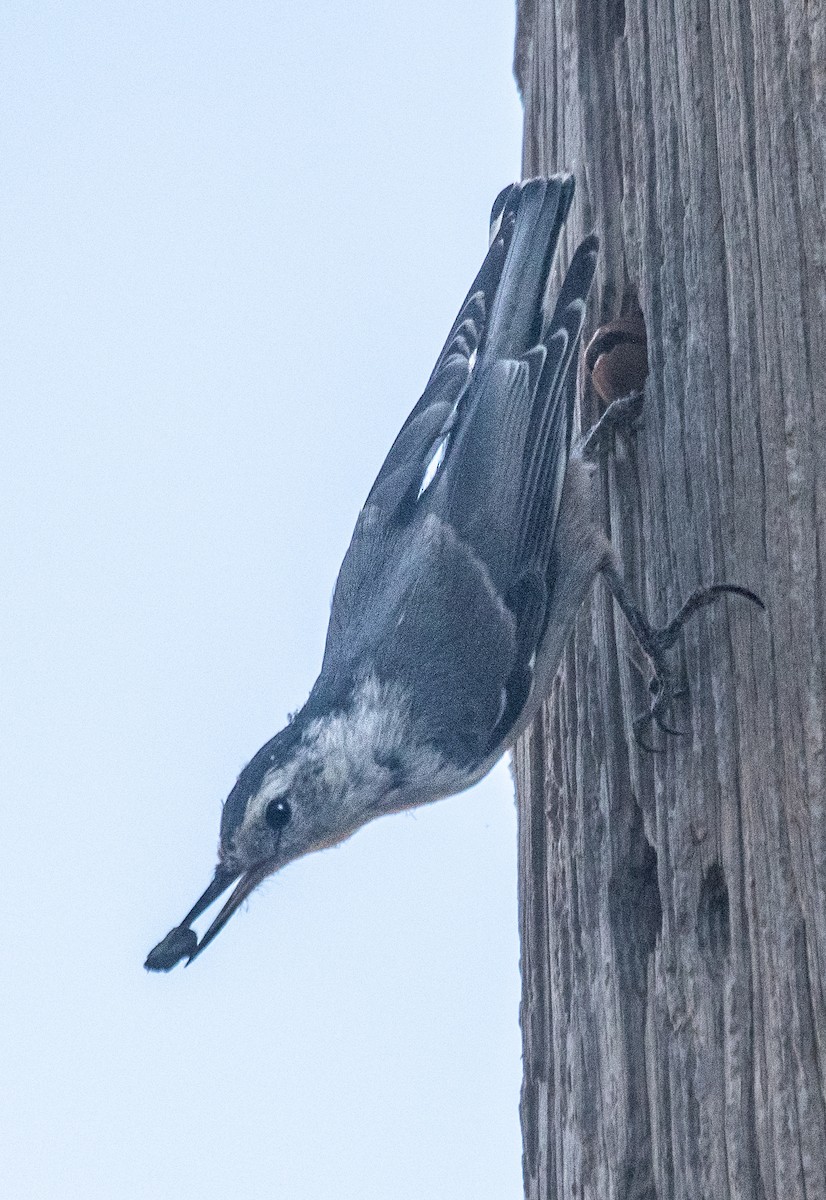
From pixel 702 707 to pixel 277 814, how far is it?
83 cm

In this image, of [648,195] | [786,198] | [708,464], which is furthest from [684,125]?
[708,464]

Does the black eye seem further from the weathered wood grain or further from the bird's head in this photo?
the weathered wood grain

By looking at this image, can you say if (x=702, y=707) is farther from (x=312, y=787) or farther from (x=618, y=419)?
(x=312, y=787)

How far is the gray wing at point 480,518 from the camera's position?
2924 millimetres

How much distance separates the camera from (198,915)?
2.73 meters

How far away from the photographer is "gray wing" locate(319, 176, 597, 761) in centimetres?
292

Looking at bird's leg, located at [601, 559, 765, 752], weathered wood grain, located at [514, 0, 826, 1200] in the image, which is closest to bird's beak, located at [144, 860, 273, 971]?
weathered wood grain, located at [514, 0, 826, 1200]

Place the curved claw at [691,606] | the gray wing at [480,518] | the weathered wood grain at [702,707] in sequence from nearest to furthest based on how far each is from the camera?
the weathered wood grain at [702,707], the curved claw at [691,606], the gray wing at [480,518]

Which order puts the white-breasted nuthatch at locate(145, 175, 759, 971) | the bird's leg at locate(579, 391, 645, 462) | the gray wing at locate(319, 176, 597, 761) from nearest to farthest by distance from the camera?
the bird's leg at locate(579, 391, 645, 462), the white-breasted nuthatch at locate(145, 175, 759, 971), the gray wing at locate(319, 176, 597, 761)

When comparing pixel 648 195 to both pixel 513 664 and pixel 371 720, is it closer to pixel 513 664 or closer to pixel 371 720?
pixel 513 664

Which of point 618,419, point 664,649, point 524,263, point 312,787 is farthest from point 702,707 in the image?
point 524,263

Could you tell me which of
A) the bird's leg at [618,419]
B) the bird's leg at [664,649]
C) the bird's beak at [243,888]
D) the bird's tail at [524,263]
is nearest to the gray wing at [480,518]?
the bird's tail at [524,263]

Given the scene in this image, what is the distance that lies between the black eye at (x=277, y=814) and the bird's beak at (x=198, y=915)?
2.8 inches

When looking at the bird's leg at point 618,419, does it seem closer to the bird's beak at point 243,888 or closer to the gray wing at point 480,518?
the gray wing at point 480,518
